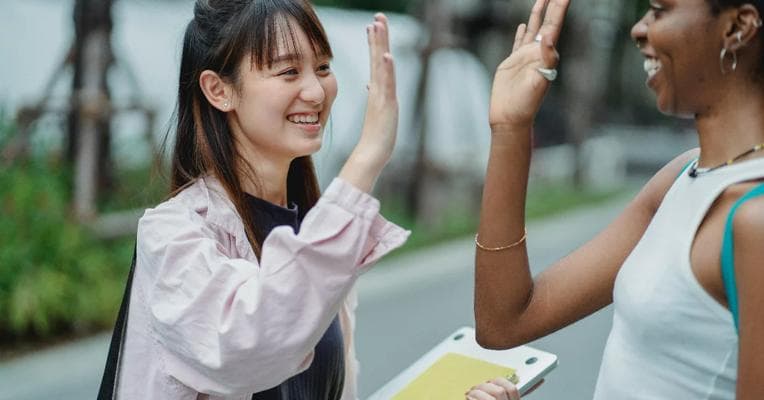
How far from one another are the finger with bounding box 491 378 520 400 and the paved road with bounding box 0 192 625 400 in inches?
124

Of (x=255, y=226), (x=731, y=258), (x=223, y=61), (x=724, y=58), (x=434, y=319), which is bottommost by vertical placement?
(x=434, y=319)

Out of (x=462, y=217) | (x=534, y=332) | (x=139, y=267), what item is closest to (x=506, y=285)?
(x=534, y=332)

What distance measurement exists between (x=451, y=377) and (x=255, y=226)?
0.47 meters

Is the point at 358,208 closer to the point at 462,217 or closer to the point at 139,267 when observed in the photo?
the point at 139,267

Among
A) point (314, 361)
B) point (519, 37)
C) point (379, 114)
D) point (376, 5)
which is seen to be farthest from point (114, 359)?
point (376, 5)

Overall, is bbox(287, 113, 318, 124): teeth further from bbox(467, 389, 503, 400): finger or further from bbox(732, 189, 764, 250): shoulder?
bbox(732, 189, 764, 250): shoulder

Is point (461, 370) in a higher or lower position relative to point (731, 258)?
lower

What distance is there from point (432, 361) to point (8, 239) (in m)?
4.43

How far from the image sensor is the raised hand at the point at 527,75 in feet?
4.80

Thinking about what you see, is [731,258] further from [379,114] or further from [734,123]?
[379,114]

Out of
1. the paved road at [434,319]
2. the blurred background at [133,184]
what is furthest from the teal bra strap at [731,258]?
the paved road at [434,319]

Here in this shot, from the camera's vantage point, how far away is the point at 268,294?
4.40 ft

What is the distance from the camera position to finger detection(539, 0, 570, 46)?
1486mm

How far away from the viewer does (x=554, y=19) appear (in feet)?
4.92
